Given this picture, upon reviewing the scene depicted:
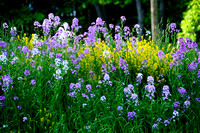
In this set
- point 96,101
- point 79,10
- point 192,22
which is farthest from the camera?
point 79,10

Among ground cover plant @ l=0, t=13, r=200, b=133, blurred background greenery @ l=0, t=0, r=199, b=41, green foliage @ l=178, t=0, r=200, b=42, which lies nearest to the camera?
ground cover plant @ l=0, t=13, r=200, b=133

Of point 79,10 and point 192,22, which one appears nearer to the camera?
point 192,22

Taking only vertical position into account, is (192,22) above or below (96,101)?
above

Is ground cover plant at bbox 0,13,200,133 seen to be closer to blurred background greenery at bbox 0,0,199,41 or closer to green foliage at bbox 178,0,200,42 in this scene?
green foliage at bbox 178,0,200,42

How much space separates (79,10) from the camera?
47.7ft

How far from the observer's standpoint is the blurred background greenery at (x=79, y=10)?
1212cm

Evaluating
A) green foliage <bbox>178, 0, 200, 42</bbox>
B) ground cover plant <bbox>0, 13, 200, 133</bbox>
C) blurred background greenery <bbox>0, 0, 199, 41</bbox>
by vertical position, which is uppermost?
blurred background greenery <bbox>0, 0, 199, 41</bbox>

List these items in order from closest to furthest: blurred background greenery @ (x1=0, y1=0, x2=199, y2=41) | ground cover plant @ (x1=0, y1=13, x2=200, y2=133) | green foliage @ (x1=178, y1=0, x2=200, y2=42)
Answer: ground cover plant @ (x1=0, y1=13, x2=200, y2=133) → green foliage @ (x1=178, y1=0, x2=200, y2=42) → blurred background greenery @ (x1=0, y1=0, x2=199, y2=41)

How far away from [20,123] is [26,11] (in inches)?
416

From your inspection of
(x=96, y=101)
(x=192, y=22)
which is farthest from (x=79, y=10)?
(x=96, y=101)

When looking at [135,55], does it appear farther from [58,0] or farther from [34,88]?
[58,0]

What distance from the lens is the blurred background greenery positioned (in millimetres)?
12124

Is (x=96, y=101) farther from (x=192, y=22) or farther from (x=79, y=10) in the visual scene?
(x=79, y=10)

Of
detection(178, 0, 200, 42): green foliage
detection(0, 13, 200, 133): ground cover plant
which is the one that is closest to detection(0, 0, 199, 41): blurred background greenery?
detection(178, 0, 200, 42): green foliage
